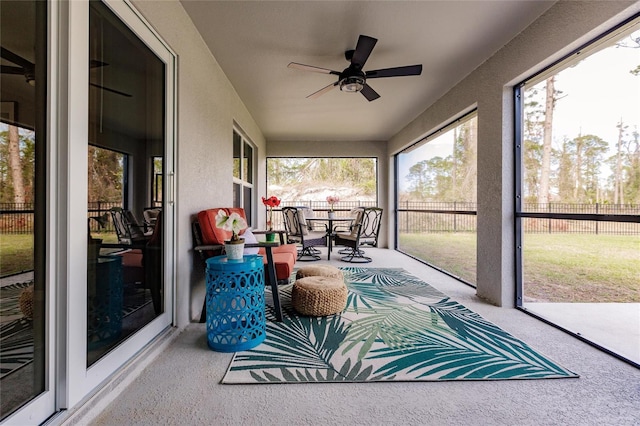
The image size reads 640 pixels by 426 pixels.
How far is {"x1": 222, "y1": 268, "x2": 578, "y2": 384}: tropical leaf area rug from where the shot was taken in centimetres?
158

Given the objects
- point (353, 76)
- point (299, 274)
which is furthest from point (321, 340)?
point (353, 76)

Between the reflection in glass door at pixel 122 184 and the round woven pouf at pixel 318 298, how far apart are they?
1.05 meters

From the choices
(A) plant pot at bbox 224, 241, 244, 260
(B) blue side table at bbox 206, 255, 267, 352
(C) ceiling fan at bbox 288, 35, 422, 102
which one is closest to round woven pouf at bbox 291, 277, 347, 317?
(B) blue side table at bbox 206, 255, 267, 352

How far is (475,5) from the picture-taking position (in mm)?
2109

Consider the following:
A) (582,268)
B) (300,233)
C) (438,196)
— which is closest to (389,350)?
(582,268)

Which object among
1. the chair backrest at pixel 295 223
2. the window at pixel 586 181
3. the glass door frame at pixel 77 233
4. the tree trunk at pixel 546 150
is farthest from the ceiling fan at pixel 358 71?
the chair backrest at pixel 295 223

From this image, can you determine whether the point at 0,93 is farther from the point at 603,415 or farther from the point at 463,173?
the point at 463,173

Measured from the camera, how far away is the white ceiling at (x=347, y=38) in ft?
7.05

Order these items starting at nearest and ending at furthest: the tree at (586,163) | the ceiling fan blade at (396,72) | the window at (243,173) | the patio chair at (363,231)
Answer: the tree at (586,163)
the ceiling fan blade at (396,72)
the window at (243,173)
the patio chair at (363,231)

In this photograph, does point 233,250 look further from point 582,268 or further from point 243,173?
point 582,268

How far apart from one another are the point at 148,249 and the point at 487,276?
3100mm

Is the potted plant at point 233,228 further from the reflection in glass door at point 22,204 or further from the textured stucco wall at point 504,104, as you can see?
the textured stucco wall at point 504,104

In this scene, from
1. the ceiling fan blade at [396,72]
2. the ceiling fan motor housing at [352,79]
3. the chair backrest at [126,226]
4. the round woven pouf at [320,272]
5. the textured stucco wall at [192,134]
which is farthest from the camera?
the round woven pouf at [320,272]

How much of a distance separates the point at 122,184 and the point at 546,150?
359 cm
